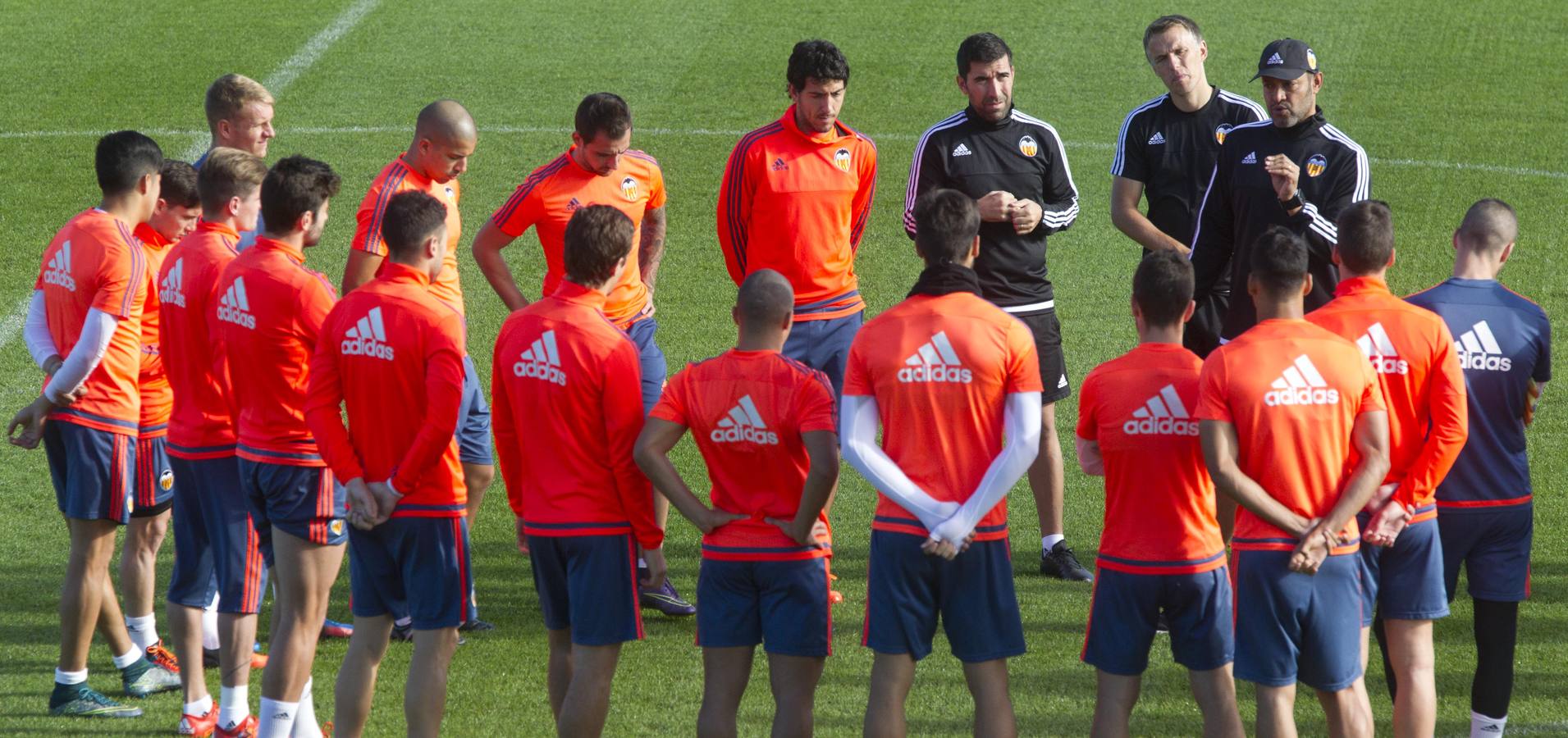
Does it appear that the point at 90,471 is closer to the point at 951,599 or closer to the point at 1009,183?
the point at 951,599

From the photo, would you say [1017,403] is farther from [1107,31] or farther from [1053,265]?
[1107,31]

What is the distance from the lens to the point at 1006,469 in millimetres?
4633

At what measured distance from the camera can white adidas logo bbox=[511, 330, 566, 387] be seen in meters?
4.87

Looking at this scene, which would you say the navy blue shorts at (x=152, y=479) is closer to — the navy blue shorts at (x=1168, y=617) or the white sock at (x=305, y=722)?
the white sock at (x=305, y=722)

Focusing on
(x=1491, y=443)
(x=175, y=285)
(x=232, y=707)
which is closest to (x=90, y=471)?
(x=175, y=285)

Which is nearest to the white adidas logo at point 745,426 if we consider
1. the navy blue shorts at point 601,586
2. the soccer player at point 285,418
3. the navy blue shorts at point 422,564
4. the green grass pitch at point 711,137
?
the navy blue shorts at point 601,586

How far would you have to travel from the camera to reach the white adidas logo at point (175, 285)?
544 cm

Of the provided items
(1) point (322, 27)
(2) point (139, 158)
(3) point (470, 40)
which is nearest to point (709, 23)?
(3) point (470, 40)

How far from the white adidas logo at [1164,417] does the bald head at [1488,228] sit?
4.17 ft

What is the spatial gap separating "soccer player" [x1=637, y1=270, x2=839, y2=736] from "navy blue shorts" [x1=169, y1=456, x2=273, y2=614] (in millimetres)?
1605

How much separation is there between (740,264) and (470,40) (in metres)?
→ 9.00

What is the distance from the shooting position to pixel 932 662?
20.9 feet

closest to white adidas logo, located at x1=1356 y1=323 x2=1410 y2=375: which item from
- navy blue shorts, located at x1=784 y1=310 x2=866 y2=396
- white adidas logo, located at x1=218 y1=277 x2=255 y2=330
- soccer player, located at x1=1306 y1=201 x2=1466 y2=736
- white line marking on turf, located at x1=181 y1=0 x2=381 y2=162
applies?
soccer player, located at x1=1306 y1=201 x2=1466 y2=736

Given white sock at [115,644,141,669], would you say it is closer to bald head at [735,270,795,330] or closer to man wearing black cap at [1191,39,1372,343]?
bald head at [735,270,795,330]
